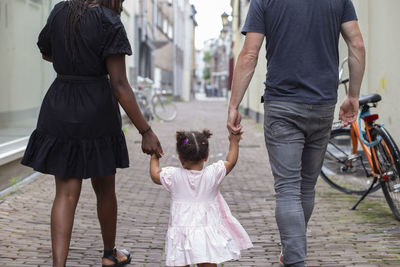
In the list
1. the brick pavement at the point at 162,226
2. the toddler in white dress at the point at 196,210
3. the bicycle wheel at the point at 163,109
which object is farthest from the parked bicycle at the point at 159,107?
the toddler in white dress at the point at 196,210

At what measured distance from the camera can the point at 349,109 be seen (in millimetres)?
3551

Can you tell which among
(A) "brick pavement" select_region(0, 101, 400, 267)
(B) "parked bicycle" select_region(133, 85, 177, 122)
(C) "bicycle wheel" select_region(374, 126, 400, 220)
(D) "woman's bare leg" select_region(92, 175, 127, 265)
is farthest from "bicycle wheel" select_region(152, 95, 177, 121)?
(D) "woman's bare leg" select_region(92, 175, 127, 265)

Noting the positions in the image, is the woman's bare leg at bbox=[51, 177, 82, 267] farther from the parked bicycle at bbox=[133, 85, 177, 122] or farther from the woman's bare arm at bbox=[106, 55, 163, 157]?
the parked bicycle at bbox=[133, 85, 177, 122]

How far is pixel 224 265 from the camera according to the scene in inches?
152

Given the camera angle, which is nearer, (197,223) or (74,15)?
(197,223)

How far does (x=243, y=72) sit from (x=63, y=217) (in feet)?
4.04

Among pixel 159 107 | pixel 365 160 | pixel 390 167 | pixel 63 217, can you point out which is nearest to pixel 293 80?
pixel 63 217

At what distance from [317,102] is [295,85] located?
15 centimetres

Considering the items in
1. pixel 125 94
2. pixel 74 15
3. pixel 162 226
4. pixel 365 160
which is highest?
pixel 74 15

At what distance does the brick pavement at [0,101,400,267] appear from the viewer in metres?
3.96

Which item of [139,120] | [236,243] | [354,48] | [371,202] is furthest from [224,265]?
[371,202]

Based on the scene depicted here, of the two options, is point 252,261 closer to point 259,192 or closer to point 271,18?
point 271,18

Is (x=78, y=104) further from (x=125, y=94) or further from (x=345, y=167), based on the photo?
(x=345, y=167)

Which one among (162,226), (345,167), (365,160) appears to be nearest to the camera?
(162,226)
